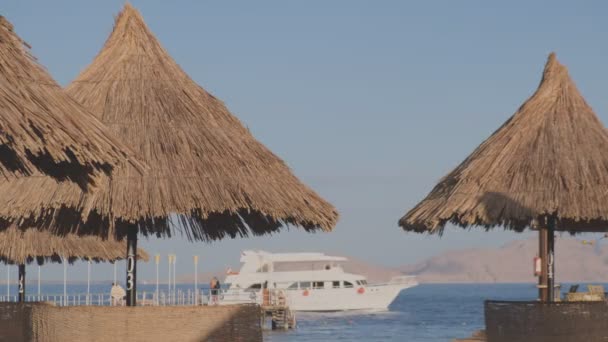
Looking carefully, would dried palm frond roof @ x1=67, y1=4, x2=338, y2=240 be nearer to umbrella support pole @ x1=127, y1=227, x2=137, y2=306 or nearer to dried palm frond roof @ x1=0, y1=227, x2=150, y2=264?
→ umbrella support pole @ x1=127, y1=227, x2=137, y2=306

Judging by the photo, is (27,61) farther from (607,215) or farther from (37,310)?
(607,215)

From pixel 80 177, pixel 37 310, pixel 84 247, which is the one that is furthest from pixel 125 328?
pixel 84 247

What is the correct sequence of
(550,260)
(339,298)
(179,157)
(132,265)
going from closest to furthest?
(179,157) < (132,265) < (550,260) < (339,298)

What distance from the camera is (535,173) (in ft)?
58.5

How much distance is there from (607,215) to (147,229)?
20.7ft

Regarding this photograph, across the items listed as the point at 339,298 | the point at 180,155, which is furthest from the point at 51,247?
the point at 339,298

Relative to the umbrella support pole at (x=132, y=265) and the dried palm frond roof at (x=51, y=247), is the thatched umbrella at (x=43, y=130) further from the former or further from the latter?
the dried palm frond roof at (x=51, y=247)

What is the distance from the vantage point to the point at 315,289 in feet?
263

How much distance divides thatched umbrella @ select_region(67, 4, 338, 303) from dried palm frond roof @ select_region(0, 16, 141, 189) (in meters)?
4.65

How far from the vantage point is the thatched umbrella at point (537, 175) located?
1755 centimetres

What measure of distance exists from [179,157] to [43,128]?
6522 mm

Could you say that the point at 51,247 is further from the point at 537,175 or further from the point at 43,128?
the point at 43,128

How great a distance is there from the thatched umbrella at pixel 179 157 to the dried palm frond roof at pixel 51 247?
17.9 feet

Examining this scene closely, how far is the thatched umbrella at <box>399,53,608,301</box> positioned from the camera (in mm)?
17547
